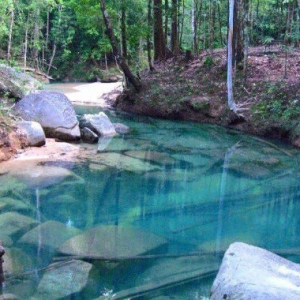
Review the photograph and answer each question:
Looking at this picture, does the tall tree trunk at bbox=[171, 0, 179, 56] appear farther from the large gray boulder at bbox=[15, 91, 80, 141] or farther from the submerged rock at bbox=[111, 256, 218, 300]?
the submerged rock at bbox=[111, 256, 218, 300]

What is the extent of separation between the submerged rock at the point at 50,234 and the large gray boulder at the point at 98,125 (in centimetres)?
636

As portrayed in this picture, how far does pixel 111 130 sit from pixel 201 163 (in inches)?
151

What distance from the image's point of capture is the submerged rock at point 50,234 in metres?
5.82

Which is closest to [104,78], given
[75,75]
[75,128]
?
[75,75]

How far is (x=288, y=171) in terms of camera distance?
380 inches

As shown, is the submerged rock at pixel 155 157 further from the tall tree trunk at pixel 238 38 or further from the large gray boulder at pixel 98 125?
the tall tree trunk at pixel 238 38

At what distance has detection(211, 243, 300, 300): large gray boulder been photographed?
317 centimetres

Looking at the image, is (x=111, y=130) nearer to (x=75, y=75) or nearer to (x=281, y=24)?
(x=281, y=24)

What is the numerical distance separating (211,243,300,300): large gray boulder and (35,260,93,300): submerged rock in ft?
5.57

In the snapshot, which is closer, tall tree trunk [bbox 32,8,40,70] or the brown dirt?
the brown dirt

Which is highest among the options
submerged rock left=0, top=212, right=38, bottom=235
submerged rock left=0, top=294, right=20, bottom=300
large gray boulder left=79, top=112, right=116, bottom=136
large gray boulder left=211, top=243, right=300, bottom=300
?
large gray boulder left=211, top=243, right=300, bottom=300

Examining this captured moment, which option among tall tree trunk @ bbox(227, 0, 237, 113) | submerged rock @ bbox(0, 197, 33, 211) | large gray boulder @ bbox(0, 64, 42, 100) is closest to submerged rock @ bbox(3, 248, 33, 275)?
submerged rock @ bbox(0, 197, 33, 211)

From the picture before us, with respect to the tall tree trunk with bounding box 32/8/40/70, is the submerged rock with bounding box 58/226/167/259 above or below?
below

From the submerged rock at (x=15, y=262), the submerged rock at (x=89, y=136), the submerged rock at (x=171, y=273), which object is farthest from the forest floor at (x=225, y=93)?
the submerged rock at (x=15, y=262)
